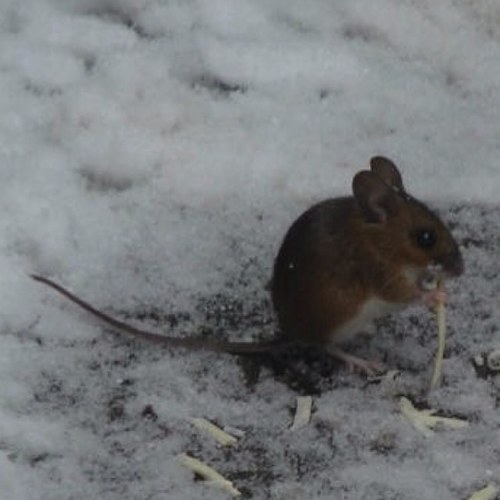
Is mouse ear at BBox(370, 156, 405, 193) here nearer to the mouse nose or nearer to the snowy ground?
the mouse nose

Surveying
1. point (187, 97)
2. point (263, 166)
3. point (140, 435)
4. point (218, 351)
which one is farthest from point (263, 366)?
point (187, 97)

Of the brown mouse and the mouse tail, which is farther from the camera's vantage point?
the mouse tail

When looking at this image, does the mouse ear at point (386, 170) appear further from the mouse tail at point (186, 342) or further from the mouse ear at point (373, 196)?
the mouse tail at point (186, 342)

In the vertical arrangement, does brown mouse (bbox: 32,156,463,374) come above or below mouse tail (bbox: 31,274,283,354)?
above

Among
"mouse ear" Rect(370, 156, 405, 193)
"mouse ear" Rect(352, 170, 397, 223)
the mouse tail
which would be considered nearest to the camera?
"mouse ear" Rect(352, 170, 397, 223)

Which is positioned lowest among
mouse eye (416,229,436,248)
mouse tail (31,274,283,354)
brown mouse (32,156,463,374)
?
mouse tail (31,274,283,354)

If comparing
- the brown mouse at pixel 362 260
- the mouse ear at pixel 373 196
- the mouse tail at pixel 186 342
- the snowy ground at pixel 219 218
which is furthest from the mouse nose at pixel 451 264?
the mouse tail at pixel 186 342

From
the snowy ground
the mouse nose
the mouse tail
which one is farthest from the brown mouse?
the snowy ground

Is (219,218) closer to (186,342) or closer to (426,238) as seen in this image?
(186,342)

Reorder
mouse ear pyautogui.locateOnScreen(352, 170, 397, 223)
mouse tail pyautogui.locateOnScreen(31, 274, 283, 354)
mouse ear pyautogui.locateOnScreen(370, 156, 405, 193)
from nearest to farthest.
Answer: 1. mouse ear pyautogui.locateOnScreen(352, 170, 397, 223)
2. mouse ear pyautogui.locateOnScreen(370, 156, 405, 193)
3. mouse tail pyautogui.locateOnScreen(31, 274, 283, 354)

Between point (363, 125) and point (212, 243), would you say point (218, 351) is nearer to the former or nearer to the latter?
point (212, 243)
